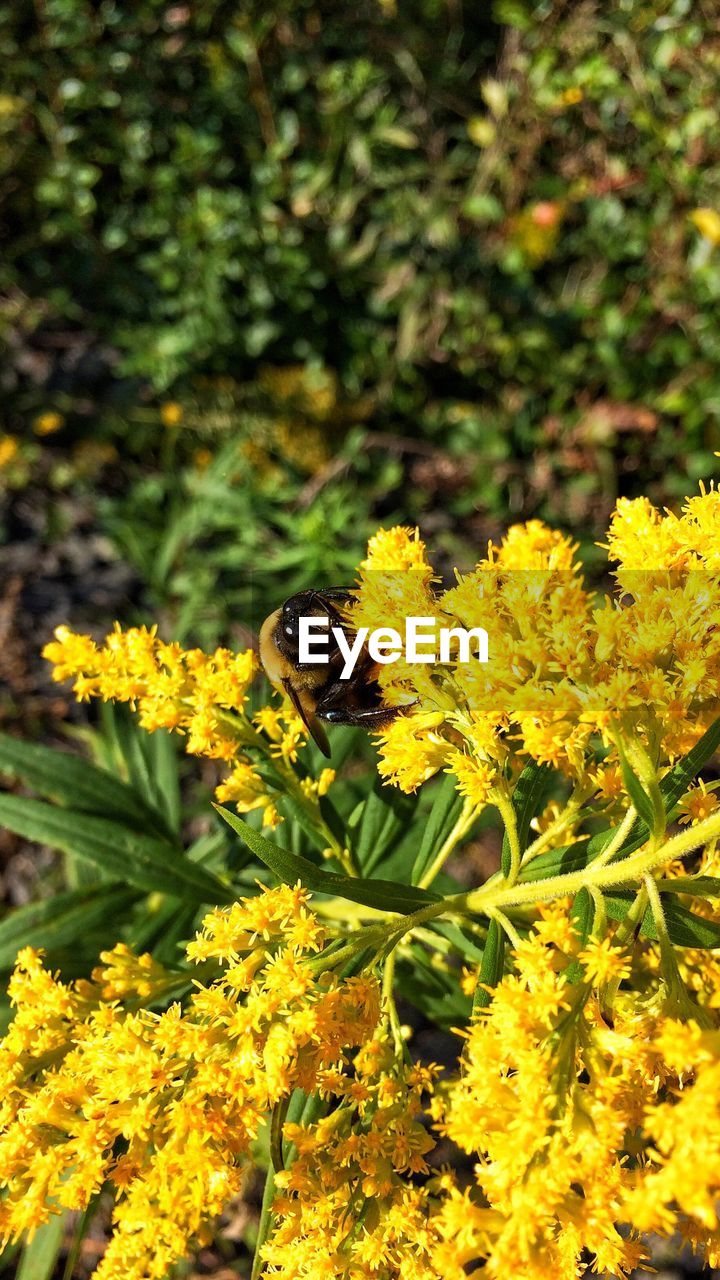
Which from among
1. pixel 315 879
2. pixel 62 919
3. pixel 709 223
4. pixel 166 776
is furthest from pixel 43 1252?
pixel 709 223

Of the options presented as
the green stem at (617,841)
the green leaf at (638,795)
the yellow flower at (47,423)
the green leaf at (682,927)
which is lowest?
the green leaf at (682,927)

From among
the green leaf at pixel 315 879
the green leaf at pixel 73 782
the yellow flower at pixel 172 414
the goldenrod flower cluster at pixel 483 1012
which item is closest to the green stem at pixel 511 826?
the goldenrod flower cluster at pixel 483 1012

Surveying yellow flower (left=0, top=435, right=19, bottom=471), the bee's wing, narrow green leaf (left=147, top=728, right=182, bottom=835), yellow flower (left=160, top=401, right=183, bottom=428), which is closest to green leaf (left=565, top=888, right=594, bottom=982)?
the bee's wing

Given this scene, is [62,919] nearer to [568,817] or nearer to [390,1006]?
[390,1006]

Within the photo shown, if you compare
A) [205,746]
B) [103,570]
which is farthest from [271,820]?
[103,570]

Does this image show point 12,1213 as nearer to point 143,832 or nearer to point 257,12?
point 143,832

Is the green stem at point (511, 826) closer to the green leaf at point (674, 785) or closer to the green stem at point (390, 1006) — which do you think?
the green leaf at point (674, 785)

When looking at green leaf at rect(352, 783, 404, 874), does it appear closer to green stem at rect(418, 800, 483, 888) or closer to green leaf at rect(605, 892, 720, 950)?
green stem at rect(418, 800, 483, 888)
